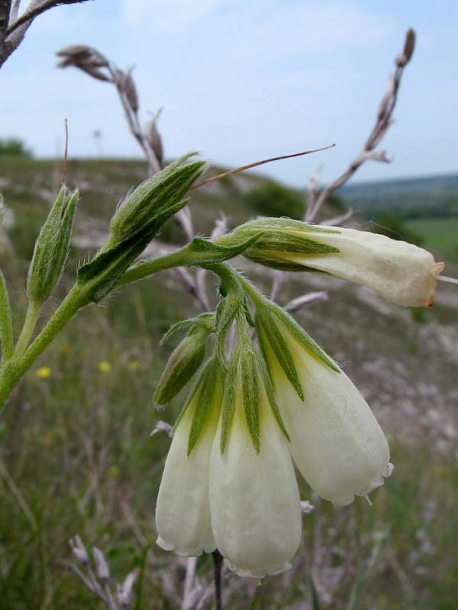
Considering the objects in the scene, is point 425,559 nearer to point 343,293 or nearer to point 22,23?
point 22,23

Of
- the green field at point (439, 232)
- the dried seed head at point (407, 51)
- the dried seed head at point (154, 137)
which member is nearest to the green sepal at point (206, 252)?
the dried seed head at point (154, 137)

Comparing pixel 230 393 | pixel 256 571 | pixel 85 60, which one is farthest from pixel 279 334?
pixel 85 60

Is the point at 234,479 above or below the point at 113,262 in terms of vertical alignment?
below

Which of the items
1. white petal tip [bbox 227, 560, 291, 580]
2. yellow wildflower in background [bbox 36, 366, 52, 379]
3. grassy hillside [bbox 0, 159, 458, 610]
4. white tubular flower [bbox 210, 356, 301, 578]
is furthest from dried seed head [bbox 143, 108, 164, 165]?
yellow wildflower in background [bbox 36, 366, 52, 379]

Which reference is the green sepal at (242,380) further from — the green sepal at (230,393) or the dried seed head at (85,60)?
the dried seed head at (85,60)

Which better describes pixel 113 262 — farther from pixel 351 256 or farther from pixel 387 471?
pixel 387 471

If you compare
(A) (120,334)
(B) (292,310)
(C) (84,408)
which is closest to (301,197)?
(A) (120,334)
